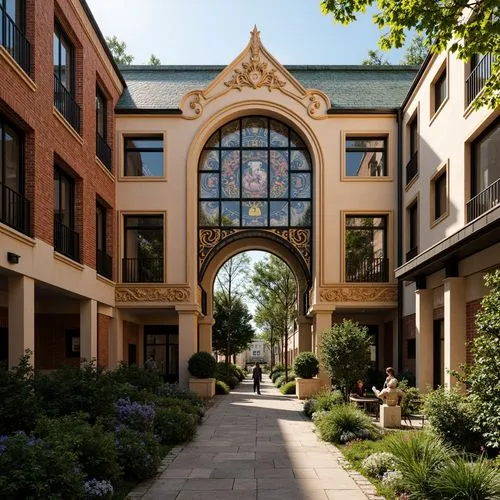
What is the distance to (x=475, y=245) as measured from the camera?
13617mm

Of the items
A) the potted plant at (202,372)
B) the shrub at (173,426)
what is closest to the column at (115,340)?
the potted plant at (202,372)

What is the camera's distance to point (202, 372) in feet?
81.5

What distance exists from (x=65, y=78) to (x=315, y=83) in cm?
1219

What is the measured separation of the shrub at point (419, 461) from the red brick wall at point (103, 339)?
15.0 metres

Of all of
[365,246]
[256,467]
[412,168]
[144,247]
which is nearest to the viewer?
[256,467]

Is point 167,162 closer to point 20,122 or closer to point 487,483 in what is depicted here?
point 20,122

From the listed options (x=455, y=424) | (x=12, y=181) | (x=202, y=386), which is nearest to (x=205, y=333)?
(x=202, y=386)

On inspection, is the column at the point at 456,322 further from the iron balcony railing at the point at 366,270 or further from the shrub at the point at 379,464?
the iron balcony railing at the point at 366,270

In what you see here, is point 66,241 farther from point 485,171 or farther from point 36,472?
point 36,472

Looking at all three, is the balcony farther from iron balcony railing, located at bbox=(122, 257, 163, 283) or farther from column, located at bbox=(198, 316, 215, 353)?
column, located at bbox=(198, 316, 215, 353)

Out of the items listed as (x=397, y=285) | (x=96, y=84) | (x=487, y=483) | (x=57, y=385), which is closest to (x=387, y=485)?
(x=487, y=483)

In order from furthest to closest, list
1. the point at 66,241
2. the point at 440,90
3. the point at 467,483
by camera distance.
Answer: the point at 440,90, the point at 66,241, the point at 467,483

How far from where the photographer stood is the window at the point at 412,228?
76.1 ft

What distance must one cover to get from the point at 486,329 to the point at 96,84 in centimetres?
1837
